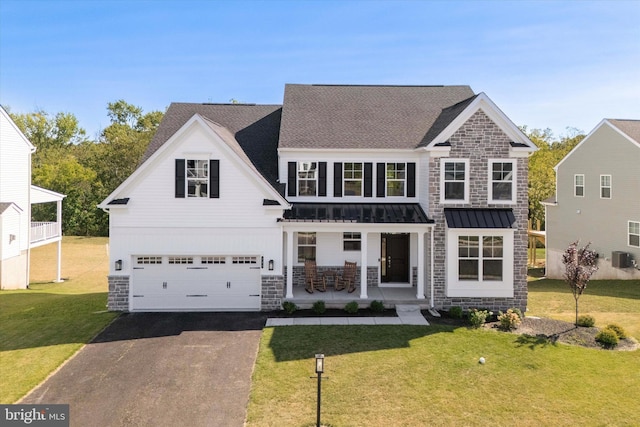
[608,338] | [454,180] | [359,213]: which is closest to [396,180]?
[359,213]

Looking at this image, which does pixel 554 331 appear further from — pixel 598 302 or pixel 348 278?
pixel 348 278

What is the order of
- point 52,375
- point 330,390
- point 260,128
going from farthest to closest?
point 260,128 → point 52,375 → point 330,390

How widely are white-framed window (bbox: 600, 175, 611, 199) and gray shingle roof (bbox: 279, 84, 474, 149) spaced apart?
34.0 ft

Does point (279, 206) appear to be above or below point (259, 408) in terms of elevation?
above

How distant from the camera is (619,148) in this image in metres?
24.4

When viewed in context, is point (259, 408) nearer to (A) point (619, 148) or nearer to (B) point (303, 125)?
(B) point (303, 125)

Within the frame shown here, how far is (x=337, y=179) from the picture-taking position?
18516 mm

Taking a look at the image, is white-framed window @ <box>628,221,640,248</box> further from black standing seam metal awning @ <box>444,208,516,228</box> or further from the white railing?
the white railing

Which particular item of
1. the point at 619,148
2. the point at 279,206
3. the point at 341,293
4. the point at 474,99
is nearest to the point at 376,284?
the point at 341,293

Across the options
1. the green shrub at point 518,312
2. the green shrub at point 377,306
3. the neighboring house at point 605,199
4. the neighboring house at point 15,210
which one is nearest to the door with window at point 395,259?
the green shrub at point 377,306

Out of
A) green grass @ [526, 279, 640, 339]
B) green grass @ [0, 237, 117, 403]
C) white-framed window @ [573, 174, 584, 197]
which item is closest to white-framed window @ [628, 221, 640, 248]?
green grass @ [526, 279, 640, 339]

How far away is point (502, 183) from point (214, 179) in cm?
1087

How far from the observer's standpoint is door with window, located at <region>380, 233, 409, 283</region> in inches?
737

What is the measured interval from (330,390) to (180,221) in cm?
915
